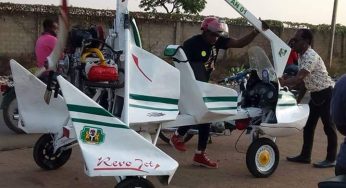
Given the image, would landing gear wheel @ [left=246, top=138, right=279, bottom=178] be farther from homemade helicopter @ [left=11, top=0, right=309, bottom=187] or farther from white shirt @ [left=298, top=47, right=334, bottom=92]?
white shirt @ [left=298, top=47, right=334, bottom=92]

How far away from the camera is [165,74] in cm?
A: 581

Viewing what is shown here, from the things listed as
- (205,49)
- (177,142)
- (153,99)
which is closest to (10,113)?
(177,142)

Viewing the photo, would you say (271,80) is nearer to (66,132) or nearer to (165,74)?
(165,74)

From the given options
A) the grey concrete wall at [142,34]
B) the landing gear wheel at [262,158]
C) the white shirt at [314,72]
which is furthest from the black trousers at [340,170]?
the grey concrete wall at [142,34]

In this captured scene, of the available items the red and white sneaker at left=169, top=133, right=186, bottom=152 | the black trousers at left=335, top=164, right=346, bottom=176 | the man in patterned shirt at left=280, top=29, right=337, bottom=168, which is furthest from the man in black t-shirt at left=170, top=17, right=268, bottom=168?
the black trousers at left=335, top=164, right=346, bottom=176

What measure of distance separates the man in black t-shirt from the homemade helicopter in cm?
36

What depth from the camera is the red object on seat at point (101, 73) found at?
5469 mm

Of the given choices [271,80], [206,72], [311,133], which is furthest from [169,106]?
[311,133]

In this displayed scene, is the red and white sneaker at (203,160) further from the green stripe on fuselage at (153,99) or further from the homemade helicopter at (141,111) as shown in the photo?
the green stripe on fuselage at (153,99)

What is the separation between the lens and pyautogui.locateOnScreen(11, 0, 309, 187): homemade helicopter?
198 inches

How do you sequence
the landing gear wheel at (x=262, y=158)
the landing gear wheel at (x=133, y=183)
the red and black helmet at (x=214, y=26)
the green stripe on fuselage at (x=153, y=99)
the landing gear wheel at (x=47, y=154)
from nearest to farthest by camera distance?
the landing gear wheel at (x=133, y=183), the green stripe on fuselage at (x=153, y=99), the landing gear wheel at (x=47, y=154), the landing gear wheel at (x=262, y=158), the red and black helmet at (x=214, y=26)

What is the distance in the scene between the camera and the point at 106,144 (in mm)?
5062

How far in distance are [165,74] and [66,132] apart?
3.91 feet

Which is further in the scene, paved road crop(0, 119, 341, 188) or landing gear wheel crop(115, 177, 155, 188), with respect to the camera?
paved road crop(0, 119, 341, 188)
